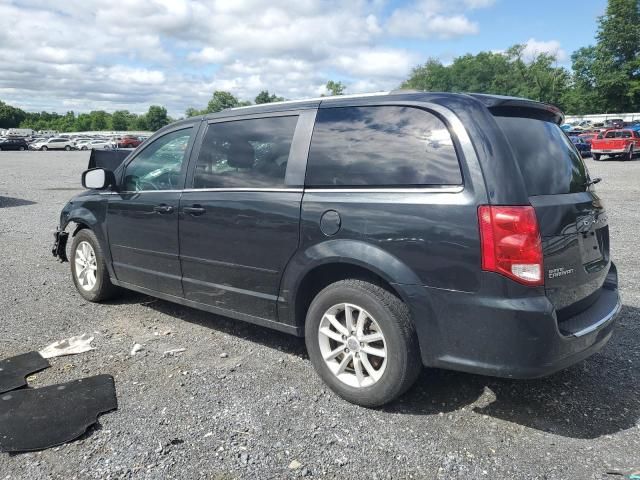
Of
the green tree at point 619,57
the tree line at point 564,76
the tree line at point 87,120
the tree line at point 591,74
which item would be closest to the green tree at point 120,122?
the tree line at point 87,120

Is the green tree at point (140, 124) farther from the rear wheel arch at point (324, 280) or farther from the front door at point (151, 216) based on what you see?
the rear wheel arch at point (324, 280)

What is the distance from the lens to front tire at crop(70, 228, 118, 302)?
17.1ft

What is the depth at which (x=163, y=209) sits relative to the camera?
14.3 feet

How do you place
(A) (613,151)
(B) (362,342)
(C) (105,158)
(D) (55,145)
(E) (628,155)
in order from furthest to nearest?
1. (D) (55,145)
2. (E) (628,155)
3. (A) (613,151)
4. (C) (105,158)
5. (B) (362,342)

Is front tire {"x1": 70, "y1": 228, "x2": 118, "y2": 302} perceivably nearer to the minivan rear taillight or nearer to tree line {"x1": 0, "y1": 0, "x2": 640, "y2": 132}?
the minivan rear taillight

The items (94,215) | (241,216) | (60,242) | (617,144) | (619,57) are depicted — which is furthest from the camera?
(619,57)

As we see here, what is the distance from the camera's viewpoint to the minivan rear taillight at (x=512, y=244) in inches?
108

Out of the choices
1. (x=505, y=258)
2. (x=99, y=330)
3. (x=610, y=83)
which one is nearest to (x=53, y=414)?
(x=99, y=330)

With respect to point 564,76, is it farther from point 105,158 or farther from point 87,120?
point 87,120

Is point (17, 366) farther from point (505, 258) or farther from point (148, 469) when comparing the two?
point (505, 258)

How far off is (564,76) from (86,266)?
98.5 m

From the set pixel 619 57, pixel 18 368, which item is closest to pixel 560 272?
pixel 18 368

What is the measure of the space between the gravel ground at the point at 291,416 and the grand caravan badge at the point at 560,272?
0.91m

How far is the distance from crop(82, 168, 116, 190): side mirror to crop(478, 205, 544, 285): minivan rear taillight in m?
3.50
